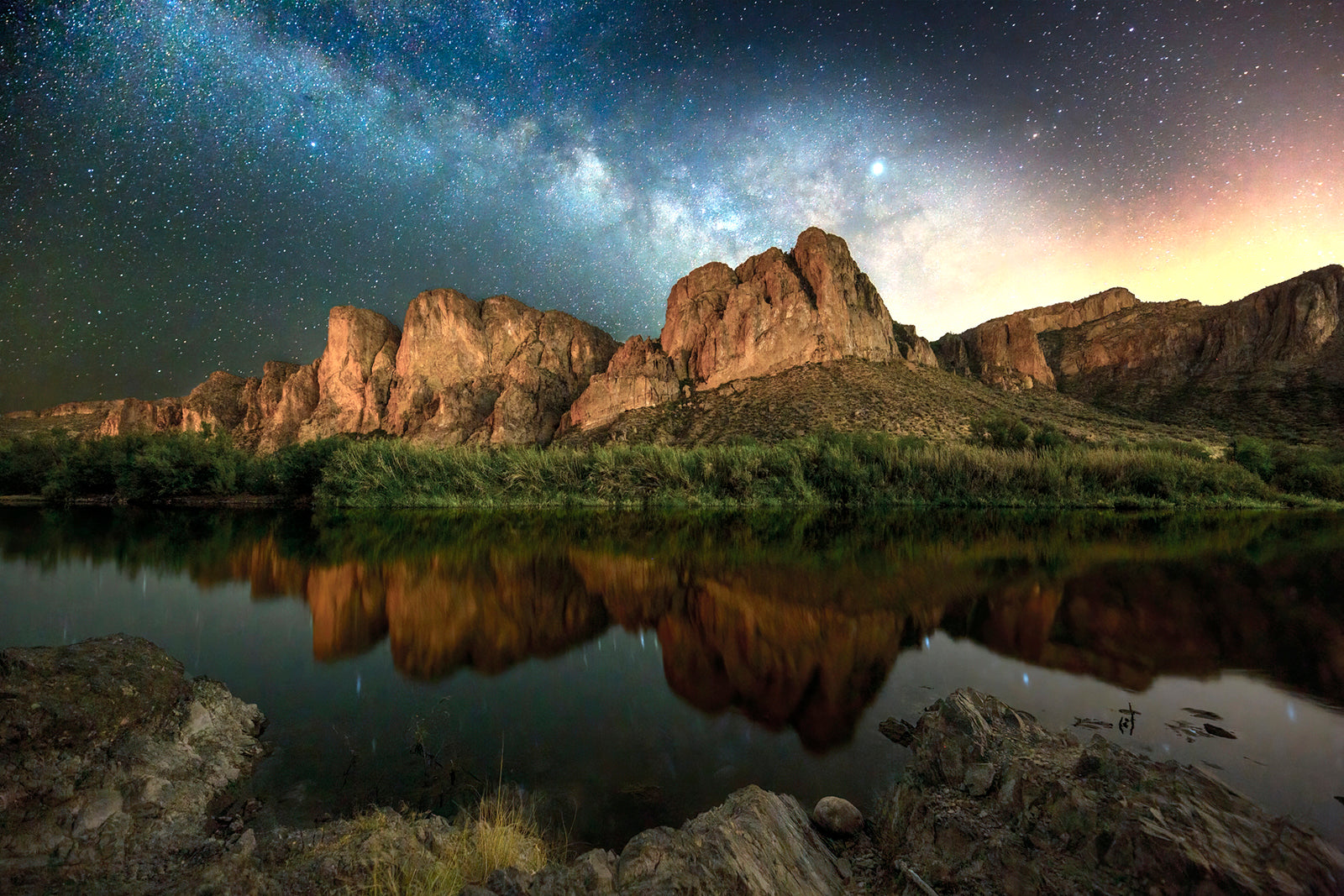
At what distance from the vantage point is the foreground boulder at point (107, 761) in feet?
8.36

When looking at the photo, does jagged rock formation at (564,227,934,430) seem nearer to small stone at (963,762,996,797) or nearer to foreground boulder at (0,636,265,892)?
small stone at (963,762,996,797)

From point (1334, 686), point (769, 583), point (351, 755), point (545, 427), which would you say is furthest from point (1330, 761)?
point (545, 427)

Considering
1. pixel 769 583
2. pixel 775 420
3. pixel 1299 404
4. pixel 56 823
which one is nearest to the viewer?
pixel 56 823

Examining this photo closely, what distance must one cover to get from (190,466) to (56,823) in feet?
128

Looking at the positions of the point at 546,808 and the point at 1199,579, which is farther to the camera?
the point at 1199,579

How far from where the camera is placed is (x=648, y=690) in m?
5.96

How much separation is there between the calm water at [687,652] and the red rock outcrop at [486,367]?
73.1 meters

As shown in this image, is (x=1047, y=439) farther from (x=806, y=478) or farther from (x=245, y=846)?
(x=245, y=846)

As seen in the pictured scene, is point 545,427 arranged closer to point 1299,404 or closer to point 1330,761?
point 1330,761

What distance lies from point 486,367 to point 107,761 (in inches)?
4086

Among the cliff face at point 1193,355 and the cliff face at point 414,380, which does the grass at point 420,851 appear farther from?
the cliff face at point 414,380

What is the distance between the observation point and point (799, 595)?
9.96 m

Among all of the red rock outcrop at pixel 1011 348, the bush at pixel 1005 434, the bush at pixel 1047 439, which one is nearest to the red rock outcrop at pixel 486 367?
the bush at pixel 1005 434

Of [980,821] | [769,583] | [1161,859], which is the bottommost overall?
[769,583]
